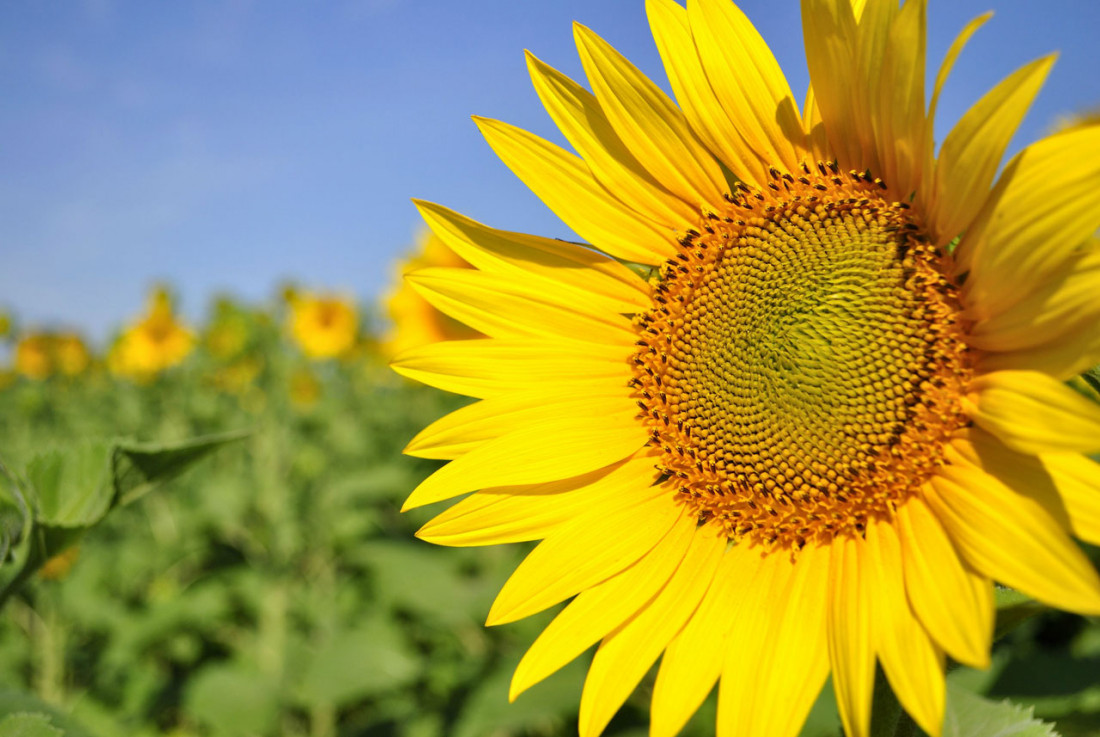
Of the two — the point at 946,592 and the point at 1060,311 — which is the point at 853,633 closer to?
the point at 946,592

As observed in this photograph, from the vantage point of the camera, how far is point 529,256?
1.50m

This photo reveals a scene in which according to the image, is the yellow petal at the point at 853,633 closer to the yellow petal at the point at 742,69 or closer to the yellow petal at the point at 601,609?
the yellow petal at the point at 601,609

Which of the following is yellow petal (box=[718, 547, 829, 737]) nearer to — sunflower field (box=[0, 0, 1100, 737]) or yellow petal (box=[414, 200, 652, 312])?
sunflower field (box=[0, 0, 1100, 737])

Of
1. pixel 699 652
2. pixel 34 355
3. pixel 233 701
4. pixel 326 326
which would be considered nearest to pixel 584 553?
pixel 699 652

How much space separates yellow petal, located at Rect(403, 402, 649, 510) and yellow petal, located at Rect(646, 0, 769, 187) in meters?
0.51

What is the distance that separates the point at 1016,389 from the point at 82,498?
1.51 meters

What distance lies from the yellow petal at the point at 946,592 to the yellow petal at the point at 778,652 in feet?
0.47

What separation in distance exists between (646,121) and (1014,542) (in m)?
0.81

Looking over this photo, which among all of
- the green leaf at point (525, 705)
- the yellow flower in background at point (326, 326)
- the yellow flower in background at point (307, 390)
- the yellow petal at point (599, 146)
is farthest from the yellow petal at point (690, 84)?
the yellow flower in background at point (307, 390)

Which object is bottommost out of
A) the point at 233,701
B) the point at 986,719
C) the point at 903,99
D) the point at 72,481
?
the point at 233,701

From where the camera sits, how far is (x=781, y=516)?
4.32ft

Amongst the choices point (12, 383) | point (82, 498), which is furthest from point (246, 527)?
point (12, 383)

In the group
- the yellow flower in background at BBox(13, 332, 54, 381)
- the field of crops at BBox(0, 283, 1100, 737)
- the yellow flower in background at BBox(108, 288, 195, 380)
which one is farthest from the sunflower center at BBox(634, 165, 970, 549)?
the yellow flower in background at BBox(13, 332, 54, 381)

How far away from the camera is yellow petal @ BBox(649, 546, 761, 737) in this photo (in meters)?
1.17
